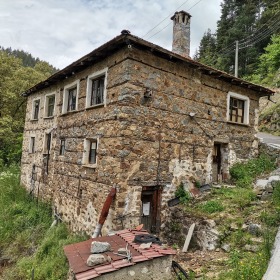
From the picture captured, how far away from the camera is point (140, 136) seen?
7.61 m

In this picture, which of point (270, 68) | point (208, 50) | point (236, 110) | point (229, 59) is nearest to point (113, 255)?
point (236, 110)

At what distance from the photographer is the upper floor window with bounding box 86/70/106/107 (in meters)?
8.65

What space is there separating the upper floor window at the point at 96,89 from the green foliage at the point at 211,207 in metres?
4.74

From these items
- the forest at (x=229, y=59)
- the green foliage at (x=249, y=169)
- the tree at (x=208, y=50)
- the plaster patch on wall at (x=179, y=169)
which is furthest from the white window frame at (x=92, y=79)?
the tree at (x=208, y=50)

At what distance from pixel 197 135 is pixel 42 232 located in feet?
23.8

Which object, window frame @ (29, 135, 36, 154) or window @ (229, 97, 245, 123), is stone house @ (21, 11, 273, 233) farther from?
window frame @ (29, 135, 36, 154)

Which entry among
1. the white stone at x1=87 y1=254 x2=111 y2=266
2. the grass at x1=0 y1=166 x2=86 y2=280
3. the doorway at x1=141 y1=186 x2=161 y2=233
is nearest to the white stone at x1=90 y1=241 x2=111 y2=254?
the white stone at x1=87 y1=254 x2=111 y2=266

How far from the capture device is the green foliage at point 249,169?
10.0m

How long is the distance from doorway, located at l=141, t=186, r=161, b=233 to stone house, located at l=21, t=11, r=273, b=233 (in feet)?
0.10

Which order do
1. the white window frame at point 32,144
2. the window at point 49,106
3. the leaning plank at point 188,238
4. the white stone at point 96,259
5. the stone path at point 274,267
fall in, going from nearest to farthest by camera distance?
the stone path at point 274,267, the white stone at point 96,259, the leaning plank at point 188,238, the window at point 49,106, the white window frame at point 32,144

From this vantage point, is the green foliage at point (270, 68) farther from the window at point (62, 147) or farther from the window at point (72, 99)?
the window at point (62, 147)

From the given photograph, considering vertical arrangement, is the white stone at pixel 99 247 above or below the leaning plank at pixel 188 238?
above

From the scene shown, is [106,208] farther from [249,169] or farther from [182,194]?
[249,169]

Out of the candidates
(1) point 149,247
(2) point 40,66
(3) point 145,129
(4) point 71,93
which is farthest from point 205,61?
(1) point 149,247
